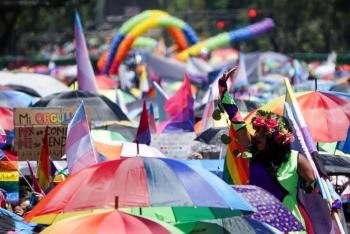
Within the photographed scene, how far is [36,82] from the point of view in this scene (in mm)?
20891

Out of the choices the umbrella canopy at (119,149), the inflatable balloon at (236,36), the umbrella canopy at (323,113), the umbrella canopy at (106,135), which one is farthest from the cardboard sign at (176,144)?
the inflatable balloon at (236,36)

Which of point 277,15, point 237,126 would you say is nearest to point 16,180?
point 237,126

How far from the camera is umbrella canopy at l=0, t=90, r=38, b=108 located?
1686 centimetres

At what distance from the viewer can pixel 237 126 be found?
9.01 meters

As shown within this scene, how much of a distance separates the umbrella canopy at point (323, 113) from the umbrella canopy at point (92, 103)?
450 centimetres

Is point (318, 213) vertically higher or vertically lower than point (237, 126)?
lower

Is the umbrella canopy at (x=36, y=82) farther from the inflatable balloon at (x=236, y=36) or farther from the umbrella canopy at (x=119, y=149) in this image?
the inflatable balloon at (x=236, y=36)

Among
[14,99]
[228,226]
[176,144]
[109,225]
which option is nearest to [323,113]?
[176,144]

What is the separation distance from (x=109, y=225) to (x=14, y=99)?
10763mm

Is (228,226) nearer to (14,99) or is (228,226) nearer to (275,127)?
(275,127)

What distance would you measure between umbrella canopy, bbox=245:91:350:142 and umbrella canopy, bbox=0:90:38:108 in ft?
18.9

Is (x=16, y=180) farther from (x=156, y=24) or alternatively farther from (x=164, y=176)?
(x=156, y=24)

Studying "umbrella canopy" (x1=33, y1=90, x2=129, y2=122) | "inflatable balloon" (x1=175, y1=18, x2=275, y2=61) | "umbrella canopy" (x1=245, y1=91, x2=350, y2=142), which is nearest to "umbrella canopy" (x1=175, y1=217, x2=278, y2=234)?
"umbrella canopy" (x1=245, y1=91, x2=350, y2=142)

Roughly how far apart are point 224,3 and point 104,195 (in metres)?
79.0
